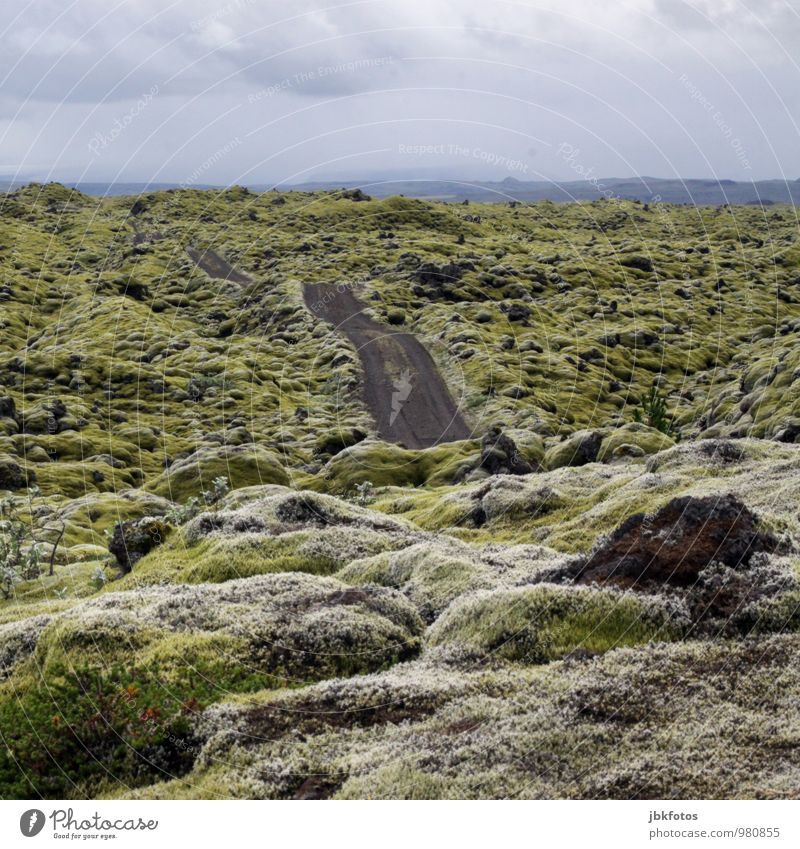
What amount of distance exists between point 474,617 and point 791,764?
11046 mm

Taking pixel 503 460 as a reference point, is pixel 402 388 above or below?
above

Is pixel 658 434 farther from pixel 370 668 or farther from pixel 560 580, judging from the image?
pixel 370 668

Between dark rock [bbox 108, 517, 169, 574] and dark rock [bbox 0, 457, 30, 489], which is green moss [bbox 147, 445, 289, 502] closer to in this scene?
dark rock [bbox 0, 457, 30, 489]

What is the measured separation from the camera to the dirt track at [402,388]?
5423 inches

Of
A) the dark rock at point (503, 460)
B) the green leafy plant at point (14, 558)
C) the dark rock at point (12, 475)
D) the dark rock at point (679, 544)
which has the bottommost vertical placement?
the dark rock at point (12, 475)

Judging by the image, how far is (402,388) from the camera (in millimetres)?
155250

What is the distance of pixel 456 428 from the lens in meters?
138

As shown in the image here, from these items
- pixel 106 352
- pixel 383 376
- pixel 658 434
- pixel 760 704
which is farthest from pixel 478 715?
pixel 106 352

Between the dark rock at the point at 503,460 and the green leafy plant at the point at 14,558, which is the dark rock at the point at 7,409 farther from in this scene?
the green leafy plant at the point at 14,558

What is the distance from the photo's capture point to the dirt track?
138m

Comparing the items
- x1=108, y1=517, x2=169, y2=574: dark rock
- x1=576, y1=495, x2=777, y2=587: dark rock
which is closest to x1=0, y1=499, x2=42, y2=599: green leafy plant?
x1=108, y1=517, x2=169, y2=574: dark rock

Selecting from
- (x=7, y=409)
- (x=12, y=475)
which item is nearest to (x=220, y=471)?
(x=12, y=475)

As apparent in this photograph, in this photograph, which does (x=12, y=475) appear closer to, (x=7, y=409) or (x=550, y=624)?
(x=7, y=409)

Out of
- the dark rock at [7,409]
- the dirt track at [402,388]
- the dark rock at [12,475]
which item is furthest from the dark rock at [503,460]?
the dark rock at [7,409]
